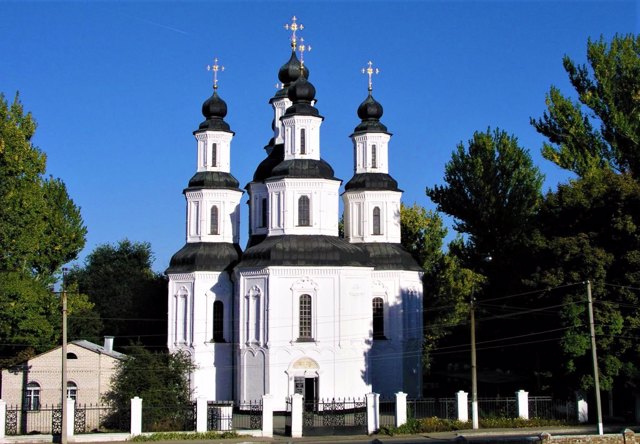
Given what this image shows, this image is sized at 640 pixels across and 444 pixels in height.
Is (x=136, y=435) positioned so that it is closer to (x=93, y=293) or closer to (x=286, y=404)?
(x=286, y=404)

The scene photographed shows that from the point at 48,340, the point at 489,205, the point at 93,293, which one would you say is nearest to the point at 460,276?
the point at 489,205

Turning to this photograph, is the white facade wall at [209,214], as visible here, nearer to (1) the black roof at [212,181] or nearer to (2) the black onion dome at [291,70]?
(1) the black roof at [212,181]


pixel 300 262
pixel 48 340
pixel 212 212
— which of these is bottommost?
pixel 48 340

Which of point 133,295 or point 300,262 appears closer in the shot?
point 300,262

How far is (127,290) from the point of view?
54.1 meters

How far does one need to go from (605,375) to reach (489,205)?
15.2 m

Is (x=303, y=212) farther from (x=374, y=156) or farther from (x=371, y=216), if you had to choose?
(x=374, y=156)

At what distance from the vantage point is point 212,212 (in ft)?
128

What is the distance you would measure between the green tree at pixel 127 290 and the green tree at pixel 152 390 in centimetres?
1657

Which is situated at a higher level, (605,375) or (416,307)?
(416,307)

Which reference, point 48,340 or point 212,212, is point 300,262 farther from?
point 48,340

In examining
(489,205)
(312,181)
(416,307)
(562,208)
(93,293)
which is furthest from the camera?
(93,293)

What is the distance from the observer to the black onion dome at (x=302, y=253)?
3303cm

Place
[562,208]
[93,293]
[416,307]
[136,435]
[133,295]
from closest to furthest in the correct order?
[136,435] → [562,208] → [416,307] → [133,295] → [93,293]
